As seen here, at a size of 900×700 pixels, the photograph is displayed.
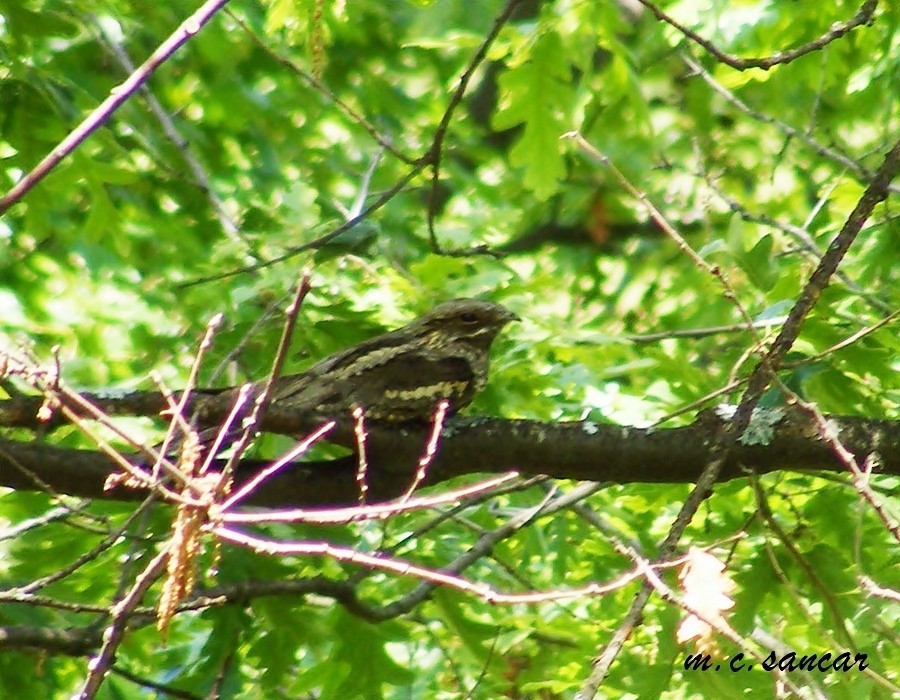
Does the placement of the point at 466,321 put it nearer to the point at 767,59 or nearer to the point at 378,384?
the point at 378,384

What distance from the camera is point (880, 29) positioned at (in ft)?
14.8

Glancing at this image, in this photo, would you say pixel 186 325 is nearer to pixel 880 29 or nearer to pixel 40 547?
pixel 40 547

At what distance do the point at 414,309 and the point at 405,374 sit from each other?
0.78 metres

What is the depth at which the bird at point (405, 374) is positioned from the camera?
3.15m

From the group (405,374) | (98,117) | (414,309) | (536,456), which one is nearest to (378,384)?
(405,374)

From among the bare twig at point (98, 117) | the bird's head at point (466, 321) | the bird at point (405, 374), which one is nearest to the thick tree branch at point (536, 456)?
the bird at point (405, 374)

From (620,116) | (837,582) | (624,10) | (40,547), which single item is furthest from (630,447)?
(624,10)

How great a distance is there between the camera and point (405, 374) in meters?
3.29

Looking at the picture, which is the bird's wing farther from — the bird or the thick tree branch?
the thick tree branch

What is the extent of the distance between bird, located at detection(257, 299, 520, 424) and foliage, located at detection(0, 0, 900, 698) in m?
0.25

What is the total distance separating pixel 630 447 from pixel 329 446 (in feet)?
3.42

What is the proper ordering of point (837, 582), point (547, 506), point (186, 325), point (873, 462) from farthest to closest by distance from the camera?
1. point (186, 325)
2. point (547, 506)
3. point (837, 582)
4. point (873, 462)

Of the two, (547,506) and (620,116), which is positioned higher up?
(620,116)

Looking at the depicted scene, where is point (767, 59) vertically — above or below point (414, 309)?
below
